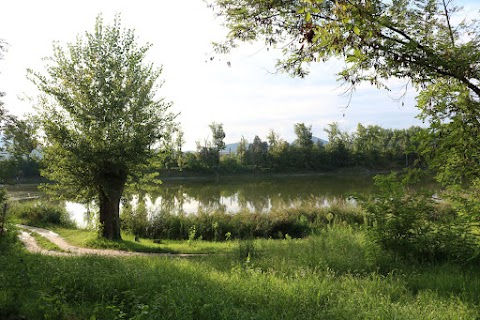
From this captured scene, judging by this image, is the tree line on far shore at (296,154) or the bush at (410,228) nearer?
the bush at (410,228)

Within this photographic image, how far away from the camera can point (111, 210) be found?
52.5ft

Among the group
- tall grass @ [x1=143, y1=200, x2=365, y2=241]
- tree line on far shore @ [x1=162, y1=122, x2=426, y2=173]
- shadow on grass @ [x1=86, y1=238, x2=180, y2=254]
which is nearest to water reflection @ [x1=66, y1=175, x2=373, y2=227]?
tall grass @ [x1=143, y1=200, x2=365, y2=241]

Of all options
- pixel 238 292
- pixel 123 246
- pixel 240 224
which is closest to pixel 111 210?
pixel 123 246

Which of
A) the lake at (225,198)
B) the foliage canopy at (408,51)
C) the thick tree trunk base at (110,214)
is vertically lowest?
the lake at (225,198)

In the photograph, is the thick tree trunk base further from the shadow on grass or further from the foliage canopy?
the foliage canopy

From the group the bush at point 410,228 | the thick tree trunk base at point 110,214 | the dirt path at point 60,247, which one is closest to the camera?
the bush at point 410,228

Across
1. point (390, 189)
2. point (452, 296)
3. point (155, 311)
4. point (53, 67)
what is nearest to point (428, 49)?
point (390, 189)

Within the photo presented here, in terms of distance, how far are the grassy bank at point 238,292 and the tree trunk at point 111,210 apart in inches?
334

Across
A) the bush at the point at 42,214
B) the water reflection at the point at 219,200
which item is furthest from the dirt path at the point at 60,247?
the bush at the point at 42,214

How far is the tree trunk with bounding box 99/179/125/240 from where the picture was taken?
50.9ft

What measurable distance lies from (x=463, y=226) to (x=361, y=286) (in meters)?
2.76

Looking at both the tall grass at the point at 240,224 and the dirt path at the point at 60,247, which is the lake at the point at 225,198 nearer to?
the tall grass at the point at 240,224

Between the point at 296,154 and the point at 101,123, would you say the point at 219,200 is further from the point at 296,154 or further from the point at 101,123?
the point at 296,154

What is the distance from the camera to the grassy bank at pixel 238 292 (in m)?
4.35
